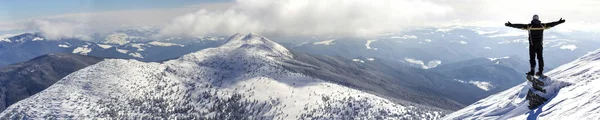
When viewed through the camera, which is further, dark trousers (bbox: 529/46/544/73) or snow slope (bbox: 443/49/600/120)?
dark trousers (bbox: 529/46/544/73)

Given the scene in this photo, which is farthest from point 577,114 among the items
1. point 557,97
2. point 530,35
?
point 530,35

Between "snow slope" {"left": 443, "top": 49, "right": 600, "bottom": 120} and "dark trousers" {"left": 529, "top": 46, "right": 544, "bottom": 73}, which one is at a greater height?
"dark trousers" {"left": 529, "top": 46, "right": 544, "bottom": 73}

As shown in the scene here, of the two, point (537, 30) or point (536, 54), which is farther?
point (536, 54)

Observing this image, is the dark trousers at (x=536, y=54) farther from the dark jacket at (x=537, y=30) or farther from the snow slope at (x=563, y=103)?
the snow slope at (x=563, y=103)

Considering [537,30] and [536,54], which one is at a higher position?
[537,30]

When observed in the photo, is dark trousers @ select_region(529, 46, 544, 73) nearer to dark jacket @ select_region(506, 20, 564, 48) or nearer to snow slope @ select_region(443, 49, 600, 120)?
dark jacket @ select_region(506, 20, 564, 48)

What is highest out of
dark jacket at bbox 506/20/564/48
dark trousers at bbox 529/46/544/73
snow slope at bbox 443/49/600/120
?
dark jacket at bbox 506/20/564/48

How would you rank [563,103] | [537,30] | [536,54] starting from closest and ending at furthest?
[563,103]
[537,30]
[536,54]

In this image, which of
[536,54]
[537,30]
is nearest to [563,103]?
[536,54]

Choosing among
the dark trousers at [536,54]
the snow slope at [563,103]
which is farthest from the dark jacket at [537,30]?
the snow slope at [563,103]

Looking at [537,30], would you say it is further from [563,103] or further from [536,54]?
[563,103]

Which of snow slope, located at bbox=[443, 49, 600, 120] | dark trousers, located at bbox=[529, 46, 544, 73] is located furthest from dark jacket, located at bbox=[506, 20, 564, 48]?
snow slope, located at bbox=[443, 49, 600, 120]

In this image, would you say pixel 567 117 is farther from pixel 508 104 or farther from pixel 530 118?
pixel 508 104
